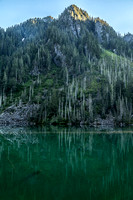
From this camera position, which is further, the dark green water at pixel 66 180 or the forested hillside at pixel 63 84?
the forested hillside at pixel 63 84

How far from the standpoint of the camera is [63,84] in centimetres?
12100

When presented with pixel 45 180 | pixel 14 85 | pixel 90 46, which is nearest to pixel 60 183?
pixel 45 180

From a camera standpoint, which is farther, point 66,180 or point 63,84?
point 63,84

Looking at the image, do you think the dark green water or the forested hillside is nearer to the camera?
the dark green water

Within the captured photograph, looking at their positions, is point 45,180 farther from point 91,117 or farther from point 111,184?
point 91,117

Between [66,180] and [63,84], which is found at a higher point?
[63,84]

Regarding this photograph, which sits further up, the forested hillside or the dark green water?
the forested hillside

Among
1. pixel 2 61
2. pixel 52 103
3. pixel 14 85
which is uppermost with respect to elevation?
pixel 2 61

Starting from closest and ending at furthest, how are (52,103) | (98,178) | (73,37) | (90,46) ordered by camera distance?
(98,178), (52,103), (90,46), (73,37)

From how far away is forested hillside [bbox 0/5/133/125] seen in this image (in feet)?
286

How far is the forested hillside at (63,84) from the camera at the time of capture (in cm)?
8712

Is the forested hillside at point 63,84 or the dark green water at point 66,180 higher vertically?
the forested hillside at point 63,84

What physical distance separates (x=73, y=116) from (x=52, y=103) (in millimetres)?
16331

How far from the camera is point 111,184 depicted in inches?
424
